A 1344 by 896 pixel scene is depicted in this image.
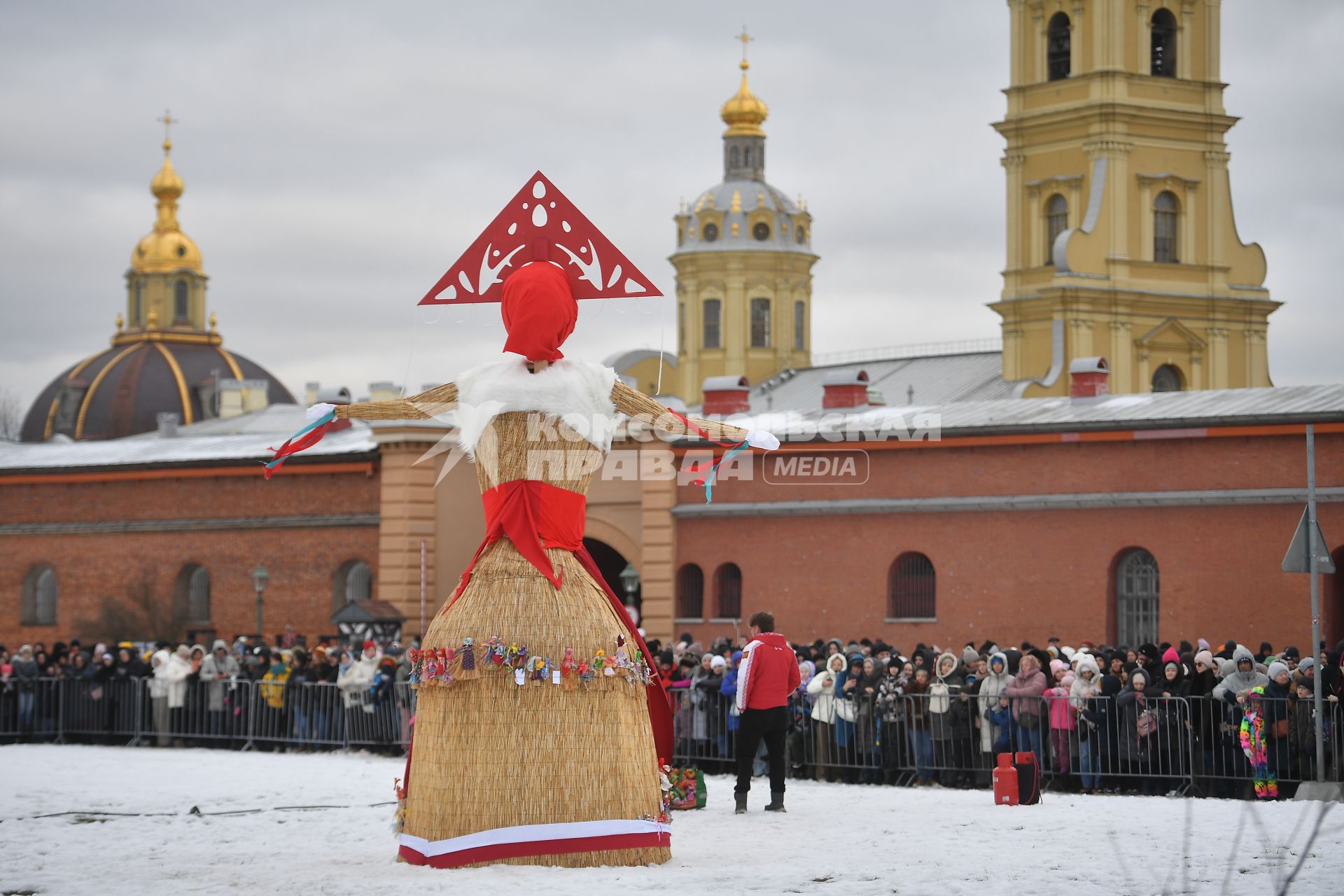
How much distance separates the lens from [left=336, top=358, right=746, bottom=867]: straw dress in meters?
11.1

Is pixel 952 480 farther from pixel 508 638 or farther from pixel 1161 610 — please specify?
pixel 508 638

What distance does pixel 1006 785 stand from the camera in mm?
14742

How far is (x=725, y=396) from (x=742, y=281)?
3586cm

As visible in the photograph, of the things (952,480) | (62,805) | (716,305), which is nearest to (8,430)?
(716,305)

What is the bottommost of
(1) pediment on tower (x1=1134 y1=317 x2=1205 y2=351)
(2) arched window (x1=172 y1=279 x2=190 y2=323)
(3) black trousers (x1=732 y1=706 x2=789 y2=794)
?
(3) black trousers (x1=732 y1=706 x2=789 y2=794)

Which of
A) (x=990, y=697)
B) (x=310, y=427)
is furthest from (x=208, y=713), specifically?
(x=310, y=427)

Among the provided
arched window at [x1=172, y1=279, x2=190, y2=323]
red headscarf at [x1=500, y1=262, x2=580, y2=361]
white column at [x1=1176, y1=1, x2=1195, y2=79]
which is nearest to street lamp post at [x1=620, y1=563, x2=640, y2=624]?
red headscarf at [x1=500, y1=262, x2=580, y2=361]

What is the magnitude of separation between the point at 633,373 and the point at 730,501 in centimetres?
3509

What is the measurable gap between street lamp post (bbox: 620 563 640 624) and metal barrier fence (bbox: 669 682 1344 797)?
438 inches

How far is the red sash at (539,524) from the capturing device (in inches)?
451

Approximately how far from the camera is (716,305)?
6875 centimetres

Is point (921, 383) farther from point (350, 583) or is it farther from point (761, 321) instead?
point (350, 583)

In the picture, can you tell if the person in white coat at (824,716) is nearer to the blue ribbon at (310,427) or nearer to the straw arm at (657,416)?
the straw arm at (657,416)

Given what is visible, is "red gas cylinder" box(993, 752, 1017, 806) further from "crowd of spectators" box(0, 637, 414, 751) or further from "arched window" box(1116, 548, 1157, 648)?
"arched window" box(1116, 548, 1157, 648)
